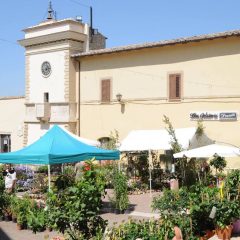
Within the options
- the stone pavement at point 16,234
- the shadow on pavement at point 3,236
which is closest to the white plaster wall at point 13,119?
the stone pavement at point 16,234

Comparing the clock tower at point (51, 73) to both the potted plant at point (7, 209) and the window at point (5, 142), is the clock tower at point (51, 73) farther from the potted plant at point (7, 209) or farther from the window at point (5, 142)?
the potted plant at point (7, 209)

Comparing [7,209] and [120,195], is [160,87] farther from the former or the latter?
[7,209]

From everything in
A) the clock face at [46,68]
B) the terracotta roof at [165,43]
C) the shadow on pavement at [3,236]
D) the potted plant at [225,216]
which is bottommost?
the shadow on pavement at [3,236]

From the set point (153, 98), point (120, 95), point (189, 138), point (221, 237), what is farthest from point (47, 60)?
point (221, 237)

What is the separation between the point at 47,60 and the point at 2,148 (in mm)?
7399

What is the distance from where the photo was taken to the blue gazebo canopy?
1240 cm

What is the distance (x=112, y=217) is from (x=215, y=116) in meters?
8.80

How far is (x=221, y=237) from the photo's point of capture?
910 centimetres

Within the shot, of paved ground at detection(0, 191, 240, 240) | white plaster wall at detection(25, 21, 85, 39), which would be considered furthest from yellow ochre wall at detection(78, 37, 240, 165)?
paved ground at detection(0, 191, 240, 240)

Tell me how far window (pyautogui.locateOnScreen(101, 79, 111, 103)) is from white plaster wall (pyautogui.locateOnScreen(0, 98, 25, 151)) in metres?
6.86

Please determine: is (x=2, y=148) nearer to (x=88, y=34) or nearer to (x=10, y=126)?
(x=10, y=126)

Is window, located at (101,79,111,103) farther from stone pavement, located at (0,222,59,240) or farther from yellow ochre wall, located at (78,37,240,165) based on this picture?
stone pavement, located at (0,222,59,240)

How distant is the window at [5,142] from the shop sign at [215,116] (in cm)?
1370

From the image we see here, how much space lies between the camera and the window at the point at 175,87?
21.5 meters
